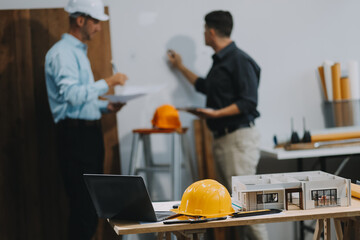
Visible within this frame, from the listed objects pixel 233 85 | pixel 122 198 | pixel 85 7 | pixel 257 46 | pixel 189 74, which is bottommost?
pixel 122 198

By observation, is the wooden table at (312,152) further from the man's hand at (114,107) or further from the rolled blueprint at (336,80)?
the man's hand at (114,107)

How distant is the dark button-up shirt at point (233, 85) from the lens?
12.4 ft

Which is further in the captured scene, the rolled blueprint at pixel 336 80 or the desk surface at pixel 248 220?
the rolled blueprint at pixel 336 80

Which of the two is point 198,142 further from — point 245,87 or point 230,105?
point 245,87

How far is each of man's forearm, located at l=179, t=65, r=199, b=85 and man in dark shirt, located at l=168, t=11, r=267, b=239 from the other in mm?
391

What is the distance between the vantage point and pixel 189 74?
4367 mm

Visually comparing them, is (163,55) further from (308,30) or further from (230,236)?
(230,236)

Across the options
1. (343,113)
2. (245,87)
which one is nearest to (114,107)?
(245,87)

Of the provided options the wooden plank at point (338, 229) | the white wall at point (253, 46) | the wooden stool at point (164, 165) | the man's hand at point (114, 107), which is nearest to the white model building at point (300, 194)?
the wooden plank at point (338, 229)

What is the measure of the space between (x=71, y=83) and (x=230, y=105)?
1.13 metres

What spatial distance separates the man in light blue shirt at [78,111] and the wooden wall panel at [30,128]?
466 millimetres

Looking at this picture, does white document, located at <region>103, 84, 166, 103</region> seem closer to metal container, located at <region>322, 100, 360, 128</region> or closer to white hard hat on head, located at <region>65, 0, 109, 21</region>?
white hard hat on head, located at <region>65, 0, 109, 21</region>

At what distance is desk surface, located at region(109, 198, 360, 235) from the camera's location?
2.06m

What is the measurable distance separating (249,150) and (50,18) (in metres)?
1.90
